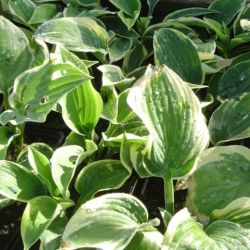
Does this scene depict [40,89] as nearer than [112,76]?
Yes

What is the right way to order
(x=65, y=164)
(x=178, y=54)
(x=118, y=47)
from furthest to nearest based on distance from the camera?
(x=118, y=47) < (x=178, y=54) < (x=65, y=164)

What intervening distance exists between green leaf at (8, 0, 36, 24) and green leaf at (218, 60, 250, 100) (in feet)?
1.70

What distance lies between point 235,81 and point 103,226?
493 mm

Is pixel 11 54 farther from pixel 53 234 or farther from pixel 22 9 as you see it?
pixel 53 234

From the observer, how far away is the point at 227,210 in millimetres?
1057

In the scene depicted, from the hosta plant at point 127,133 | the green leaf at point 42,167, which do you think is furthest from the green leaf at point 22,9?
the green leaf at point 42,167

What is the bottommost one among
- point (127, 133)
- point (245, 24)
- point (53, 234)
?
point (53, 234)

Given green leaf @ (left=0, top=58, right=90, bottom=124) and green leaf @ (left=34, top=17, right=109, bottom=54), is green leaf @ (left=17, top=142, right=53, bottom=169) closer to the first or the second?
green leaf @ (left=0, top=58, right=90, bottom=124)

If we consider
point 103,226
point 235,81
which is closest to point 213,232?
point 103,226

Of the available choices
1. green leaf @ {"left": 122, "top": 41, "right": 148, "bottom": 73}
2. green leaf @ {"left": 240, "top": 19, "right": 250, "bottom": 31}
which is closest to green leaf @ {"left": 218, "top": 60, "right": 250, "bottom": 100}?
green leaf @ {"left": 240, "top": 19, "right": 250, "bottom": 31}

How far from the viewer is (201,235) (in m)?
0.99

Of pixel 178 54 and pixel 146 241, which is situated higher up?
pixel 178 54

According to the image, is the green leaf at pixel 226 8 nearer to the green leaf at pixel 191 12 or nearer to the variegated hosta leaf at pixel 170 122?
the green leaf at pixel 191 12

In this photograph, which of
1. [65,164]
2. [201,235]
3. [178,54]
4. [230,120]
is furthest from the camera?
[178,54]
